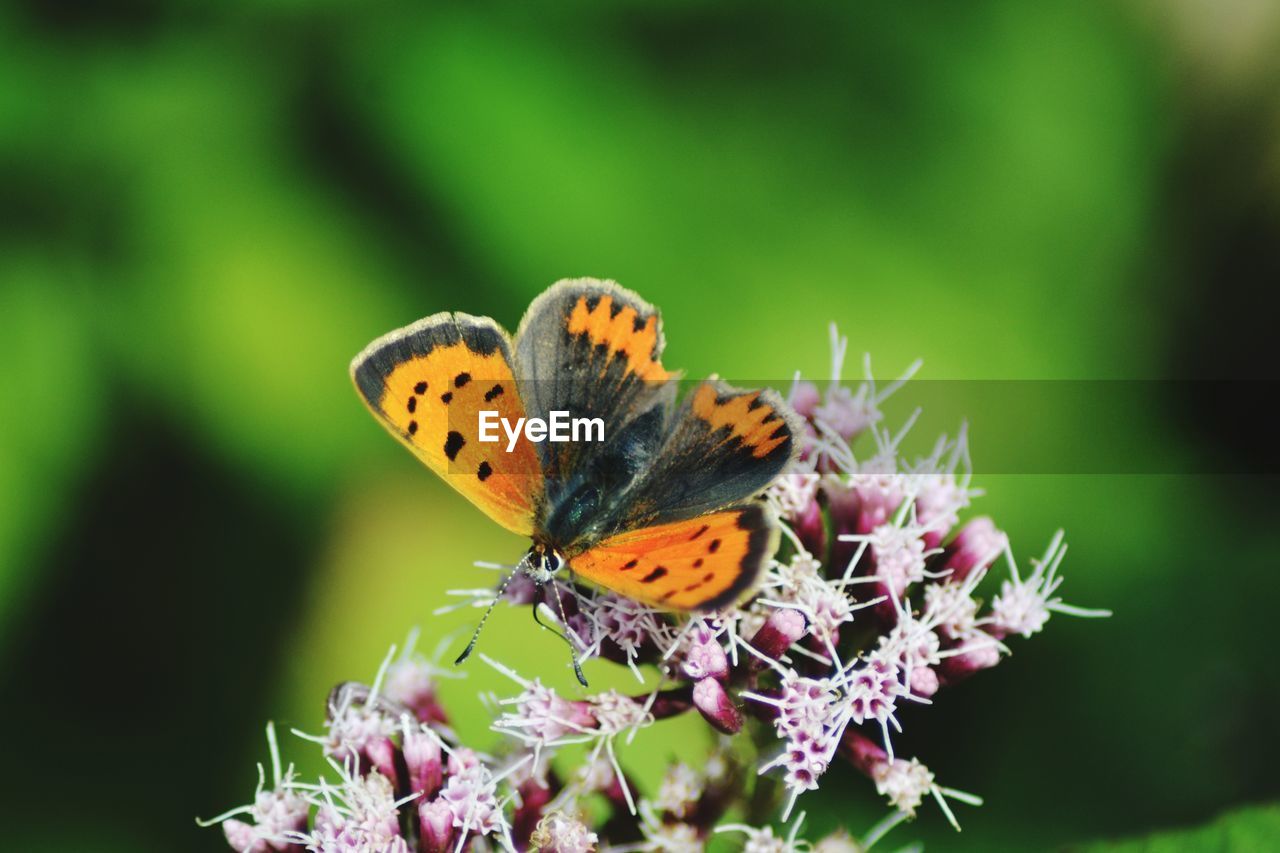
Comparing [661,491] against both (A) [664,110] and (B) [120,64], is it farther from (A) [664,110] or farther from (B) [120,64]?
(B) [120,64]

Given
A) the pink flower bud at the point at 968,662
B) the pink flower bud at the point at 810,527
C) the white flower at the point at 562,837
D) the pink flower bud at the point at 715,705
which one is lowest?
the white flower at the point at 562,837

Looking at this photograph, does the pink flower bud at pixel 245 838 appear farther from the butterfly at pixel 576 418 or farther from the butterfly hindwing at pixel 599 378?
the butterfly hindwing at pixel 599 378

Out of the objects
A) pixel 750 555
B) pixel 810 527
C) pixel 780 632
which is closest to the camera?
pixel 750 555

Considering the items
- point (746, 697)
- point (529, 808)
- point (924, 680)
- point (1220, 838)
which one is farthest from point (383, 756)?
point (1220, 838)

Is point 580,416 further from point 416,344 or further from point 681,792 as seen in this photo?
point 681,792

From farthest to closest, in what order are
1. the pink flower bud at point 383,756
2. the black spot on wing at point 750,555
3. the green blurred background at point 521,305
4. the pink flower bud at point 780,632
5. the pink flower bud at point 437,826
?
1. the green blurred background at point 521,305
2. the pink flower bud at point 383,756
3. the pink flower bud at point 437,826
4. the pink flower bud at point 780,632
5. the black spot on wing at point 750,555

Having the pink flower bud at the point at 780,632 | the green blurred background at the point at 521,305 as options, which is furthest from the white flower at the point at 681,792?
the green blurred background at the point at 521,305

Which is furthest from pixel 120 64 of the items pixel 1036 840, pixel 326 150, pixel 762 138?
pixel 1036 840
